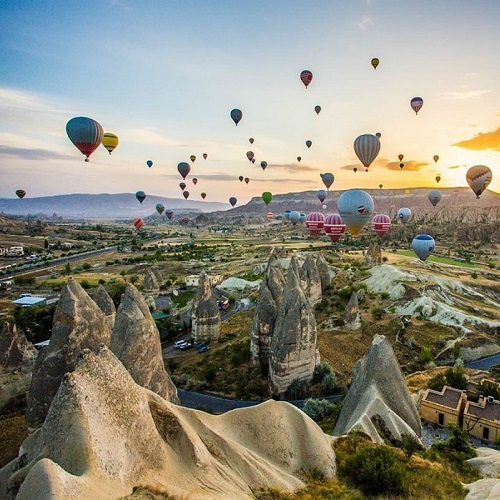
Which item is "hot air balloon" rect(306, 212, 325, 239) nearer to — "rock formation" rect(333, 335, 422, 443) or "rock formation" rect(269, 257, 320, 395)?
"rock formation" rect(269, 257, 320, 395)

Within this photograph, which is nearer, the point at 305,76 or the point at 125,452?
the point at 125,452

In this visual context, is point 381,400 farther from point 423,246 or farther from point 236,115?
point 236,115

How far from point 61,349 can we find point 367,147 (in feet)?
120

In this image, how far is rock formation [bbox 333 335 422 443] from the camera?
16797 millimetres

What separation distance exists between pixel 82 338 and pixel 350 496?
38.2 feet

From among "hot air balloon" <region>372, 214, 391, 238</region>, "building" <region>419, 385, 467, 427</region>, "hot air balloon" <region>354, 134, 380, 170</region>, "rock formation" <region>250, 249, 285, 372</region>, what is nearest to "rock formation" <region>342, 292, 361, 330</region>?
"rock formation" <region>250, 249, 285, 372</region>

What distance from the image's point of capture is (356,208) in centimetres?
3791

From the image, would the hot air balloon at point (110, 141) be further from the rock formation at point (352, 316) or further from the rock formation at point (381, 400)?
the rock formation at point (381, 400)

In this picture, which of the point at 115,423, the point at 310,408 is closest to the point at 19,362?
the point at 310,408

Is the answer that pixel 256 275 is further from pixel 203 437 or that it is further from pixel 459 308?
pixel 203 437

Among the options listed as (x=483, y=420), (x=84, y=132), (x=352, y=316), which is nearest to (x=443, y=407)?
(x=483, y=420)

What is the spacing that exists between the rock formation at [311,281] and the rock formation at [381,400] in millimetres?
28201

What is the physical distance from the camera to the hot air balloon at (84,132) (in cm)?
3828

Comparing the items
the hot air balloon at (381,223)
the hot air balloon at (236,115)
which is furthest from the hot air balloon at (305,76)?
the hot air balloon at (381,223)
